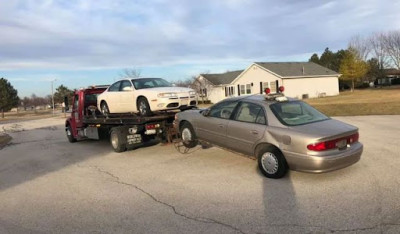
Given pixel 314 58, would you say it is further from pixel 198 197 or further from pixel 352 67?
pixel 198 197

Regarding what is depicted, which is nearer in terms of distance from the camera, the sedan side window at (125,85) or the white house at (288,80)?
the sedan side window at (125,85)

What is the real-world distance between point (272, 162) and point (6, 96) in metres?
77.8

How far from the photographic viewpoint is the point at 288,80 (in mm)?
47781

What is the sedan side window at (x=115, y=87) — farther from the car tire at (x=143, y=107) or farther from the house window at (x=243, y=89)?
the house window at (x=243, y=89)

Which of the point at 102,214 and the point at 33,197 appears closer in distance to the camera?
the point at 102,214

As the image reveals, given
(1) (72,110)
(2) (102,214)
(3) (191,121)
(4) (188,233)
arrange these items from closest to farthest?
(4) (188,233) < (2) (102,214) < (3) (191,121) < (1) (72,110)

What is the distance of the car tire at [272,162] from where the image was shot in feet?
23.2

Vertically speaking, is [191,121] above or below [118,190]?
above

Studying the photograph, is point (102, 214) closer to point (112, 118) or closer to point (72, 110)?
point (112, 118)

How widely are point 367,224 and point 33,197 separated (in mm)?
5597

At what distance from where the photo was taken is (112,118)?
40.0 ft

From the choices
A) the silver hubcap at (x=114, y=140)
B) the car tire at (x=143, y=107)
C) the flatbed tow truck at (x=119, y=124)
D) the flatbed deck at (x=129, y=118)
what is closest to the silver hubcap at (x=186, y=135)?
the flatbed tow truck at (x=119, y=124)

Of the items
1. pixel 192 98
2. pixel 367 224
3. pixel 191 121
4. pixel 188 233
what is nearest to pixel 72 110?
pixel 192 98

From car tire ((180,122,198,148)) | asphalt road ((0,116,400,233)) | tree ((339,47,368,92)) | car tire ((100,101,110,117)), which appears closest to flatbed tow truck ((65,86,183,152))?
car tire ((100,101,110,117))
